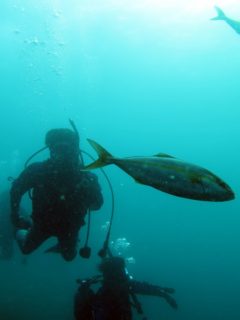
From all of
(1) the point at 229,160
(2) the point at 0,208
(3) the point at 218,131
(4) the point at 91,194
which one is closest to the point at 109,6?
(2) the point at 0,208

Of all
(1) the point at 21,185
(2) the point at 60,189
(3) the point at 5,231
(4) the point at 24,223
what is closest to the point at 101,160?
(2) the point at 60,189

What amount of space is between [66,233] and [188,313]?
1027 inches

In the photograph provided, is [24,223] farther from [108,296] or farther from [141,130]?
[141,130]

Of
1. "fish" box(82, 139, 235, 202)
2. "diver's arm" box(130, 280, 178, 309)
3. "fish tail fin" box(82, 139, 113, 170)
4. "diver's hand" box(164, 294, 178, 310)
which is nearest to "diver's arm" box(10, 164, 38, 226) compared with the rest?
"diver's arm" box(130, 280, 178, 309)

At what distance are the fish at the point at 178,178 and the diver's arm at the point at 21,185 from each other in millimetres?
3545

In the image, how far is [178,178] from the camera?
73.7 inches

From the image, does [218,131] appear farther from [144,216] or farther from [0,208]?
[0,208]

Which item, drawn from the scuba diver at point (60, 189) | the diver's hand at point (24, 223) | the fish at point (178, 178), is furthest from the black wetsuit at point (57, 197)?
the fish at point (178, 178)

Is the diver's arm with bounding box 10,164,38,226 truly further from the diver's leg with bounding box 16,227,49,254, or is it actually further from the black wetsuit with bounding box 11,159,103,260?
the diver's leg with bounding box 16,227,49,254

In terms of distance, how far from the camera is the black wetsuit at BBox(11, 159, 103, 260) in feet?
17.2

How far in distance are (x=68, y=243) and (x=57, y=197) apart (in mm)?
986

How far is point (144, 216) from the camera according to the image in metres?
88.4

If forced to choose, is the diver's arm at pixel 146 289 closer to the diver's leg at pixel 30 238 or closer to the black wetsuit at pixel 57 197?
the black wetsuit at pixel 57 197

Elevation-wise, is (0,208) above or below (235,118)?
below
